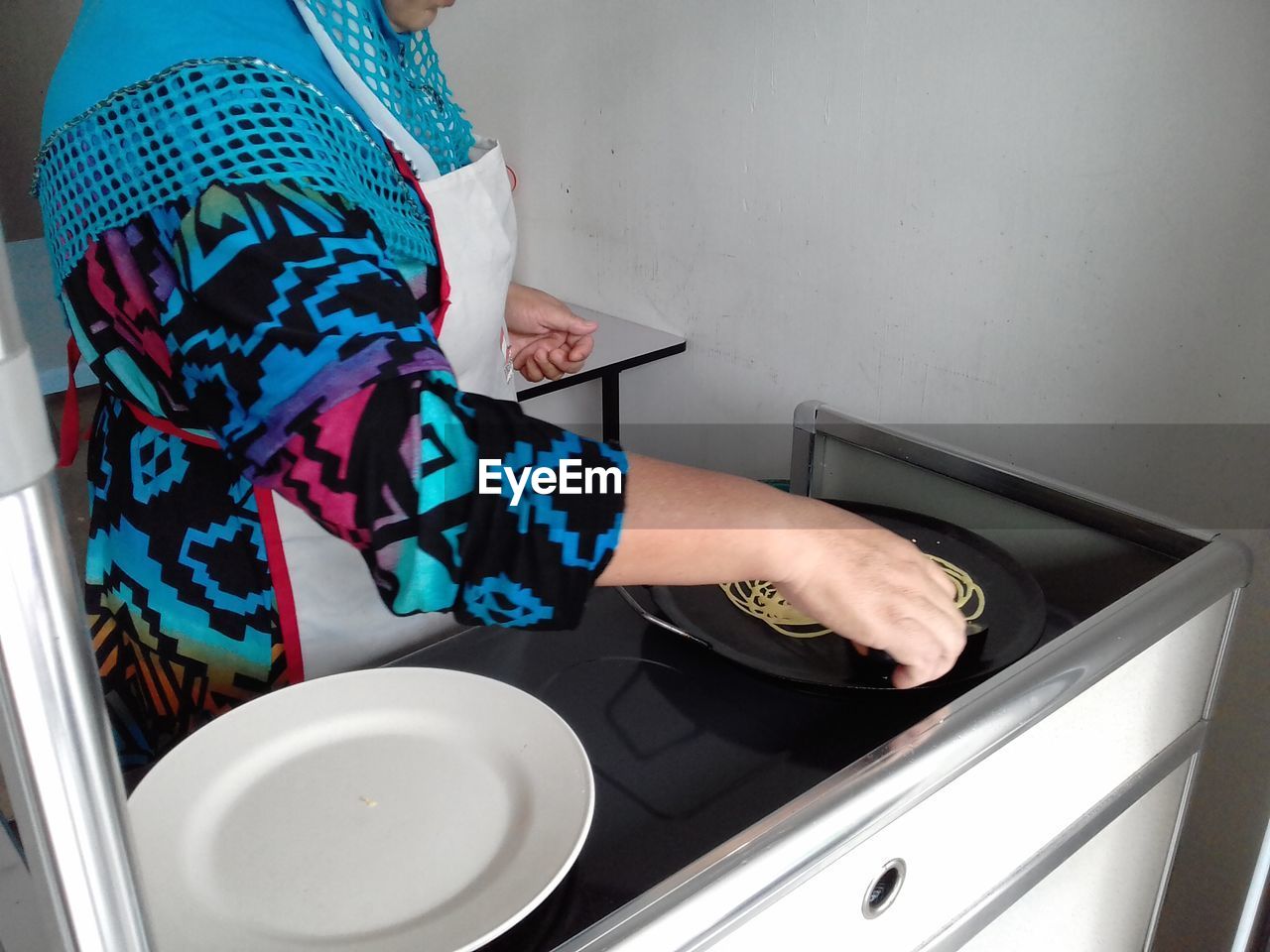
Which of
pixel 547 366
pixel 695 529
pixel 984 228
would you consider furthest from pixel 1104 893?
pixel 547 366

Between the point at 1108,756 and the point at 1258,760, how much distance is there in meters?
0.45

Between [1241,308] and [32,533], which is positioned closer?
[32,533]

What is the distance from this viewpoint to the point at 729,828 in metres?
0.62

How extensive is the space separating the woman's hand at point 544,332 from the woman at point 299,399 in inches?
17.6

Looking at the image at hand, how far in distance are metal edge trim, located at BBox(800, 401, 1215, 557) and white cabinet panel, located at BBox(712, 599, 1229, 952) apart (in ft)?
0.25

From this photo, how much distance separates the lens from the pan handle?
769mm

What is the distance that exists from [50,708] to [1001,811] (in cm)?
67

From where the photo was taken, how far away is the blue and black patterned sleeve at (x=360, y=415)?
0.56 meters

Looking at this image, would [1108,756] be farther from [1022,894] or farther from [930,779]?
[930,779]

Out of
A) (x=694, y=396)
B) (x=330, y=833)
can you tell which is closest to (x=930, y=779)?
(x=330, y=833)

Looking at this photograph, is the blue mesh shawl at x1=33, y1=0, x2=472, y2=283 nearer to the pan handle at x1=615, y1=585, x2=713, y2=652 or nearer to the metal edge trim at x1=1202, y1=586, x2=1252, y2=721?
the pan handle at x1=615, y1=585, x2=713, y2=652

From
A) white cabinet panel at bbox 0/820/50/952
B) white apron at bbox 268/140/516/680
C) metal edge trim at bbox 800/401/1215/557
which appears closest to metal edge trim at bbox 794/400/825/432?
metal edge trim at bbox 800/401/1215/557

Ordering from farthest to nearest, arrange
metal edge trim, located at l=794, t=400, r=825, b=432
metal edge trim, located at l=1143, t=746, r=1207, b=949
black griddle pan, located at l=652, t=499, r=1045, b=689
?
metal edge trim, located at l=794, t=400, r=825, b=432, metal edge trim, located at l=1143, t=746, r=1207, b=949, black griddle pan, located at l=652, t=499, r=1045, b=689

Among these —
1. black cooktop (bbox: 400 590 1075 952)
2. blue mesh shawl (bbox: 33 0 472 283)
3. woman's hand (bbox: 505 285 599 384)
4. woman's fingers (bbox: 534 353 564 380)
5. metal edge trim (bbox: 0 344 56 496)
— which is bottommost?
black cooktop (bbox: 400 590 1075 952)
